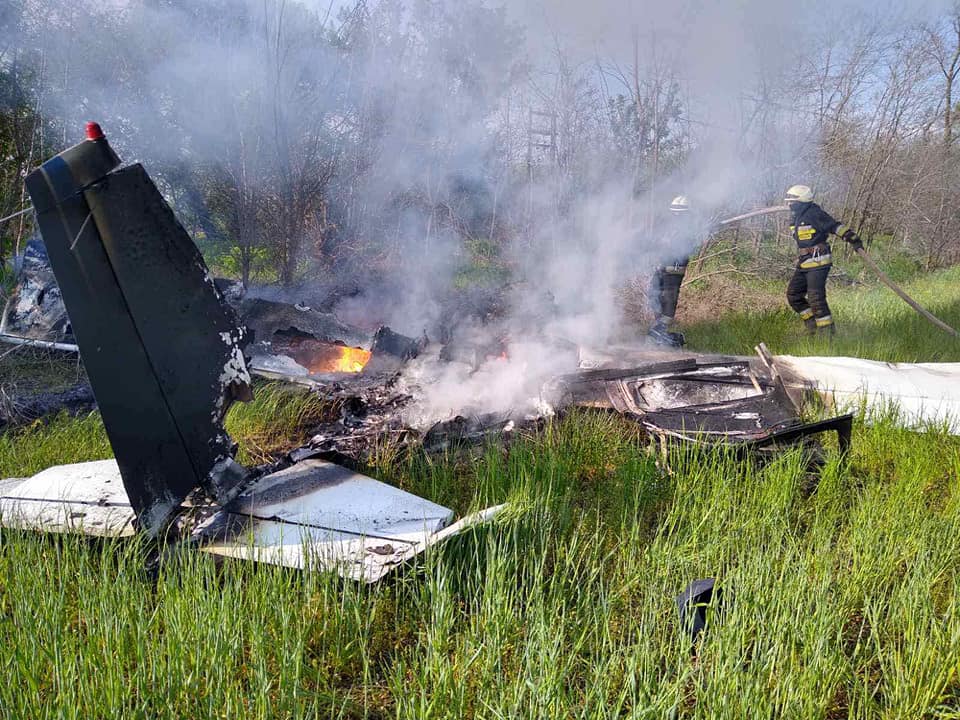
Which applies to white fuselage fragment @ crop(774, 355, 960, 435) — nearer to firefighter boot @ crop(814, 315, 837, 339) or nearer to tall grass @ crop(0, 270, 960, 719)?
tall grass @ crop(0, 270, 960, 719)

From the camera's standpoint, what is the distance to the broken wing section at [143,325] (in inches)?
83.4

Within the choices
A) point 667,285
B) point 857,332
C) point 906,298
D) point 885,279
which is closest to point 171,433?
point 667,285

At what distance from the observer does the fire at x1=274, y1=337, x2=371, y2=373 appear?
5602 millimetres

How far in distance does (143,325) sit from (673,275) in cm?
692

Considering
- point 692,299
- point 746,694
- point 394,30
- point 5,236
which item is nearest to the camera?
point 746,694

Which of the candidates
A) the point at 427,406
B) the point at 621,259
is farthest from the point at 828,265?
the point at 427,406

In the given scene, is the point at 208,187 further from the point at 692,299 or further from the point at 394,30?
the point at 692,299

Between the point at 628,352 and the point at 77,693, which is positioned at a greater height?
the point at 628,352

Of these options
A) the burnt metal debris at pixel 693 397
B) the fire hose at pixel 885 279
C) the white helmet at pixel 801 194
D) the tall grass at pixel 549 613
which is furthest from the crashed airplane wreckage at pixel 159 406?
the white helmet at pixel 801 194

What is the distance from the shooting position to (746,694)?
1.62 meters

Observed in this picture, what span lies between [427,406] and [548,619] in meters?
2.44

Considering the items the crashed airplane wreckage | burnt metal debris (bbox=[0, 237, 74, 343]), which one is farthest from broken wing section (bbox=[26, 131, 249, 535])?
burnt metal debris (bbox=[0, 237, 74, 343])

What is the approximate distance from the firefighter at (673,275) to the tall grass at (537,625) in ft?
15.8

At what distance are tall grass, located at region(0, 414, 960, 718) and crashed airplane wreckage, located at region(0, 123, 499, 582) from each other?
0.14m
